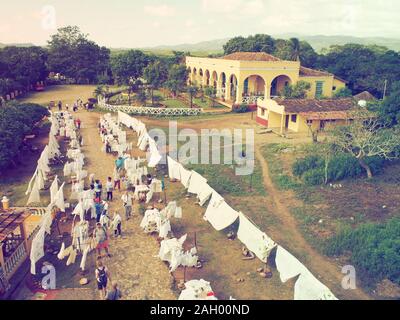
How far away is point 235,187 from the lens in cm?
1546

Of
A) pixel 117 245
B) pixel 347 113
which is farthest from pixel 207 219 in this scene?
pixel 347 113

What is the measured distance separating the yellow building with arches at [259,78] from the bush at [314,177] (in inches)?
654

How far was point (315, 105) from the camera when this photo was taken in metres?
24.3

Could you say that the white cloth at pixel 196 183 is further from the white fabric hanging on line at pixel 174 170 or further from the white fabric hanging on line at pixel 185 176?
the white fabric hanging on line at pixel 174 170

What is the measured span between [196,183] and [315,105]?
13.5 m

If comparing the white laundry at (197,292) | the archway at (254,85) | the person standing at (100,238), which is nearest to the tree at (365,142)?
the white laundry at (197,292)

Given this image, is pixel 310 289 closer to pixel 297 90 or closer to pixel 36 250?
pixel 36 250

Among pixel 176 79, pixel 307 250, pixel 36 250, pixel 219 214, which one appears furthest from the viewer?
pixel 176 79

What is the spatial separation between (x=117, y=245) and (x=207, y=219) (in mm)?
2848

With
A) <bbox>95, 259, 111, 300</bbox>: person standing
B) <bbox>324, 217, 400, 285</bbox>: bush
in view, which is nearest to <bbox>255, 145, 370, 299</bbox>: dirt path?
<bbox>324, 217, 400, 285</bbox>: bush

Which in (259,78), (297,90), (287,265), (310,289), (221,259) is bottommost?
(221,259)

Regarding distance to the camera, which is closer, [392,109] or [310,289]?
[310,289]

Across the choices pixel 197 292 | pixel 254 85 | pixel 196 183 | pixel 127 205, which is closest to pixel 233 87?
pixel 254 85

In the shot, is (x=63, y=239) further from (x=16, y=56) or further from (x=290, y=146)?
(x=16, y=56)
